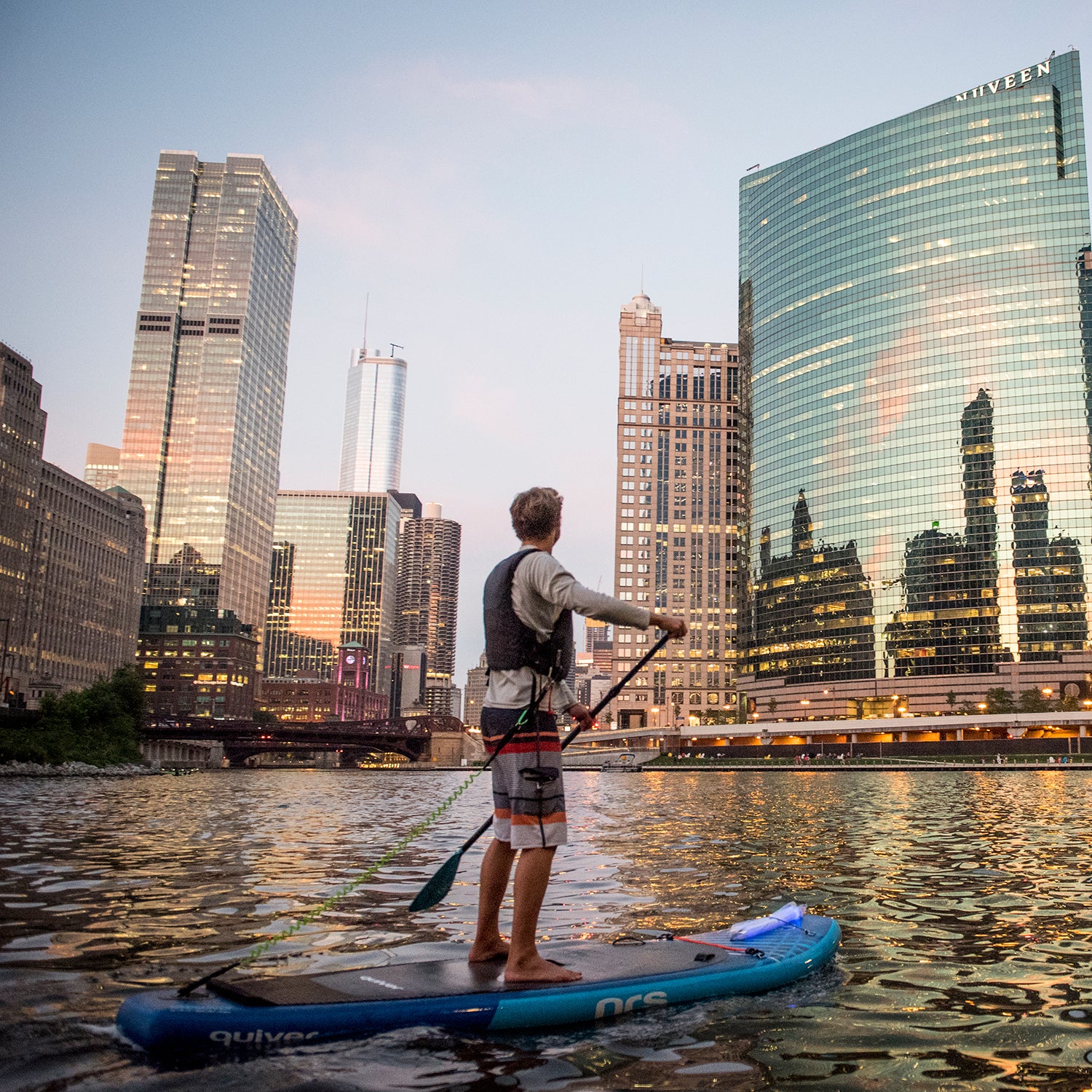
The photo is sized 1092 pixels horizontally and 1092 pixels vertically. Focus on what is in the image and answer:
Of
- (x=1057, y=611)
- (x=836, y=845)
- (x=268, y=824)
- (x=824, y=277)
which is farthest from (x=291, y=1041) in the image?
(x=824, y=277)

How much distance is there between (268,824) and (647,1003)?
20832 mm

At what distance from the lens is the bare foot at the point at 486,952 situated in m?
6.79

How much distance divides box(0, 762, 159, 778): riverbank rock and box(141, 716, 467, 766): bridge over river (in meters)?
47.5

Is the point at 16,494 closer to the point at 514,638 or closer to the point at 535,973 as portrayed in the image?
the point at 514,638

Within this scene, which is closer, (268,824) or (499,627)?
(499,627)

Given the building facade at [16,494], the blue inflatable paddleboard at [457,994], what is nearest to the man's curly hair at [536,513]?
the blue inflatable paddleboard at [457,994]

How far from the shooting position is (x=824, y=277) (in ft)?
565

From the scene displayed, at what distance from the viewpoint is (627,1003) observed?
19.7 ft

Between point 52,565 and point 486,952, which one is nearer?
point 486,952

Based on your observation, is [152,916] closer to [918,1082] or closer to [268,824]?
[918,1082]

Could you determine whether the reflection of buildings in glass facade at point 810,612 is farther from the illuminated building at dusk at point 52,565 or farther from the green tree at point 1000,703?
the illuminated building at dusk at point 52,565

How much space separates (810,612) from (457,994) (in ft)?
553

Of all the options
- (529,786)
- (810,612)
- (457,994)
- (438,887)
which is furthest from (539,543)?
(810,612)

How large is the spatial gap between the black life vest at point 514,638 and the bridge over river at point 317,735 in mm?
135114
